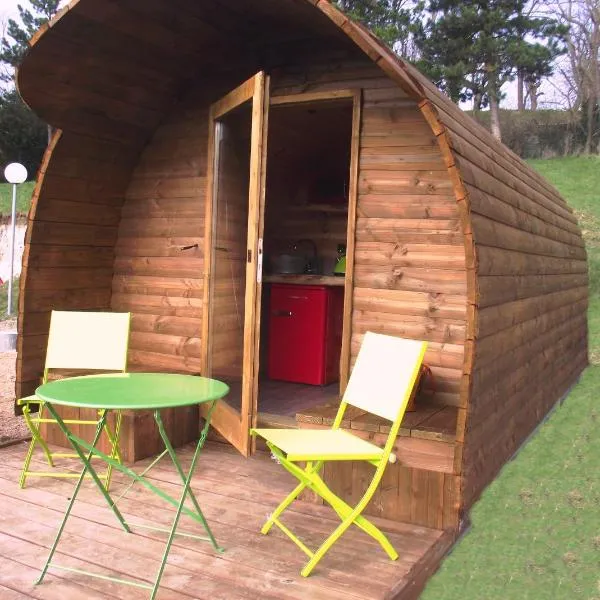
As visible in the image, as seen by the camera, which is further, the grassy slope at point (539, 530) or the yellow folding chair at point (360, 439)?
the grassy slope at point (539, 530)

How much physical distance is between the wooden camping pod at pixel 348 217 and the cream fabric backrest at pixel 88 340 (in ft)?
1.58

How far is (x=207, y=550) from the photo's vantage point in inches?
127

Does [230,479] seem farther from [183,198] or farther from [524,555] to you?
[183,198]

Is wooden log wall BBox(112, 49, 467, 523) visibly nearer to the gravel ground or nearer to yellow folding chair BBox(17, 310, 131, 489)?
yellow folding chair BBox(17, 310, 131, 489)

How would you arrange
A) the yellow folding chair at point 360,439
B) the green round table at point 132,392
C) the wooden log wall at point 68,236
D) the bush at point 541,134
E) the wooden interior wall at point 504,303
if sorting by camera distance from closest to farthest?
the green round table at point 132,392, the yellow folding chair at point 360,439, the wooden interior wall at point 504,303, the wooden log wall at point 68,236, the bush at point 541,134

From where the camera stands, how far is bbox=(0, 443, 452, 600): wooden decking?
2871mm

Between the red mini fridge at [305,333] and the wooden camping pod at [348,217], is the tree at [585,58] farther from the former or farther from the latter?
the wooden camping pod at [348,217]

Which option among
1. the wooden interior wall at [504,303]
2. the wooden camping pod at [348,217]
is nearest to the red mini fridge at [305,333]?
the wooden camping pod at [348,217]

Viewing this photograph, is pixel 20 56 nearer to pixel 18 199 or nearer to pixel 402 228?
pixel 18 199

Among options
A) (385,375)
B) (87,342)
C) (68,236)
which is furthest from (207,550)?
(68,236)

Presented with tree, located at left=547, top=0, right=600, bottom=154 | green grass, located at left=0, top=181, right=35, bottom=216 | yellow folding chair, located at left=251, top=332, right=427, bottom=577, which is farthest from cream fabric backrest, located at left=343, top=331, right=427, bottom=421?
tree, located at left=547, top=0, right=600, bottom=154

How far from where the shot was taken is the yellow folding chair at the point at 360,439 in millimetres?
3047

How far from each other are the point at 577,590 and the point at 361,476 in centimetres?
120

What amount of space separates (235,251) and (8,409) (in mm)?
3044
